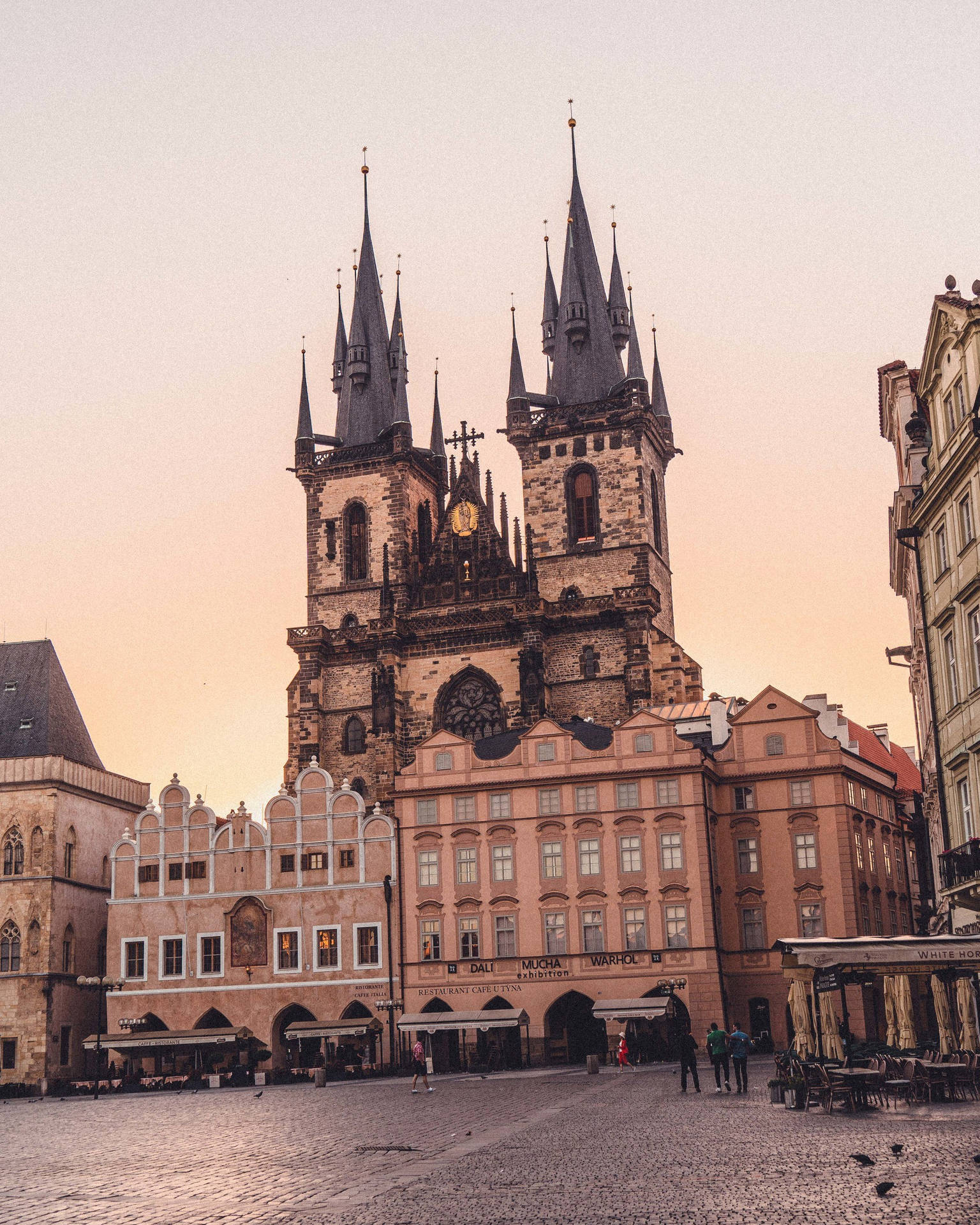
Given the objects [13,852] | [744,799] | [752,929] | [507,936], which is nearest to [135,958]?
[13,852]

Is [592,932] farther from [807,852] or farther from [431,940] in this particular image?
[807,852]

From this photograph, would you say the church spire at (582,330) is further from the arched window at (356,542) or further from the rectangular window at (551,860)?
the rectangular window at (551,860)

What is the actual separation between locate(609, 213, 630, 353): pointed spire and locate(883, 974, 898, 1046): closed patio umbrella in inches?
2315

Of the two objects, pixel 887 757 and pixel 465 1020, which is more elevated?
pixel 887 757

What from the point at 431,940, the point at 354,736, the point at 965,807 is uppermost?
the point at 354,736

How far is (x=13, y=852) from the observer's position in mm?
65625

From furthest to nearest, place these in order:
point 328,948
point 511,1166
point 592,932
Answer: point 328,948 → point 592,932 → point 511,1166

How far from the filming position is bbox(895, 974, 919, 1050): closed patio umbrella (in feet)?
95.5

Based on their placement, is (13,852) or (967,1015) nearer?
(967,1015)

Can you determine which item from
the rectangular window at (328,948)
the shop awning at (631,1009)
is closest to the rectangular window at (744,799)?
the shop awning at (631,1009)

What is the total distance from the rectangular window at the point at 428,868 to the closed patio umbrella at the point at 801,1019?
2978 centimetres

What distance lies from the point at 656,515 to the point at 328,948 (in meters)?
32.5

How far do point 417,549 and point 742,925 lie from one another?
33059 millimetres

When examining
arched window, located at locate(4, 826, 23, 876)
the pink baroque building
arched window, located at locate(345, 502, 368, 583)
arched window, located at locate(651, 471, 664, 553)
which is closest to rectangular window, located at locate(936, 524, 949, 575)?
the pink baroque building
